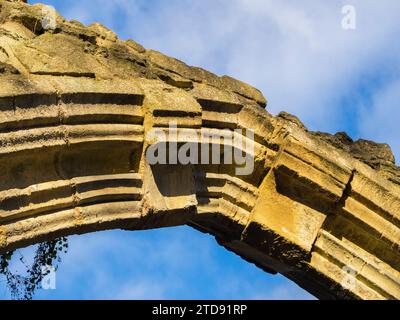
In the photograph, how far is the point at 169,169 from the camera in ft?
21.2

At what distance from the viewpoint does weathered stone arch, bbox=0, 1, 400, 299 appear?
5715 millimetres

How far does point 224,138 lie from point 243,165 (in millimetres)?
308

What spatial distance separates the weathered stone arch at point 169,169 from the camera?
18.7 ft

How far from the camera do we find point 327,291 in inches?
290

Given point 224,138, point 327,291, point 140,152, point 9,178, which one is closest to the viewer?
point 9,178

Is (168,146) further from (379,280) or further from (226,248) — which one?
(379,280)

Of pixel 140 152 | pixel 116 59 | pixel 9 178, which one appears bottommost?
pixel 9 178

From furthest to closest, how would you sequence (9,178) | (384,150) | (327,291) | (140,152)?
(384,150) → (327,291) → (140,152) → (9,178)

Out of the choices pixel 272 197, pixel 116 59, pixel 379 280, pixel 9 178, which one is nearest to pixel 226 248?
pixel 272 197

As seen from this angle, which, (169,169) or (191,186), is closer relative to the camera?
(169,169)

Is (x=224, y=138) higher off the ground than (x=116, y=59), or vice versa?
(x=116, y=59)

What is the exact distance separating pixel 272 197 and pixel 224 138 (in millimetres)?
670

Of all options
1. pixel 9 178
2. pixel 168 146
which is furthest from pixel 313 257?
pixel 9 178

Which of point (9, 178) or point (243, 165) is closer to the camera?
point (9, 178)
